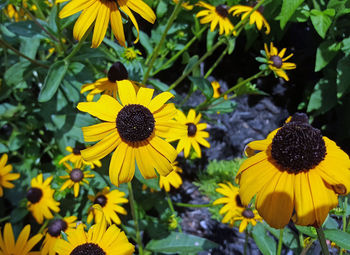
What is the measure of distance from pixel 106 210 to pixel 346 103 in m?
1.91

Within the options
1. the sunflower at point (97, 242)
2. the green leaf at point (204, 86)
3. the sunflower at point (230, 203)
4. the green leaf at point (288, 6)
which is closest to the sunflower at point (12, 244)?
the sunflower at point (97, 242)

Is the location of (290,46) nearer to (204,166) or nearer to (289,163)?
(204,166)

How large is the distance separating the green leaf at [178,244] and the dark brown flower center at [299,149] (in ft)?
2.94

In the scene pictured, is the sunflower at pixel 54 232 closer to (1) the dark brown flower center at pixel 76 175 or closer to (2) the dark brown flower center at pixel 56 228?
(2) the dark brown flower center at pixel 56 228

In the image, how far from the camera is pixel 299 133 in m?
0.92

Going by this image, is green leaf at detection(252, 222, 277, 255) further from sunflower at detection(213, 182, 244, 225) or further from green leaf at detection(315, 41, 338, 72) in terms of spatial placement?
green leaf at detection(315, 41, 338, 72)

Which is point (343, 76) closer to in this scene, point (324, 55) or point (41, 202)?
point (324, 55)

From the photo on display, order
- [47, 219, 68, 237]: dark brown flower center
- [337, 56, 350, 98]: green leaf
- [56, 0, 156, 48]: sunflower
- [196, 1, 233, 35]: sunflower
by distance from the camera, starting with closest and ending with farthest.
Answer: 1. [56, 0, 156, 48]: sunflower
2. [47, 219, 68, 237]: dark brown flower center
3. [196, 1, 233, 35]: sunflower
4. [337, 56, 350, 98]: green leaf

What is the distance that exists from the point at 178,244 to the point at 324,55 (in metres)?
1.60

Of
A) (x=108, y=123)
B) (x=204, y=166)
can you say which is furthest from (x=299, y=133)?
(x=204, y=166)

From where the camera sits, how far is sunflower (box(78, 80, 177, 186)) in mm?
1017

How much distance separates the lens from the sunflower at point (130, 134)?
1017 millimetres

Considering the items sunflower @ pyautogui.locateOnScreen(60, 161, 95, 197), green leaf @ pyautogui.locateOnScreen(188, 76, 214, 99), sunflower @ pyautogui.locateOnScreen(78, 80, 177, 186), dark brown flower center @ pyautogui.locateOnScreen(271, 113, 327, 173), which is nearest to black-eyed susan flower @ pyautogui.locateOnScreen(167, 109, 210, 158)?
green leaf @ pyautogui.locateOnScreen(188, 76, 214, 99)

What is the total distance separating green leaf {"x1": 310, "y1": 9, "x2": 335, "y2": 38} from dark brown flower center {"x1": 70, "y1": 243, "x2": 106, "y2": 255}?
178 cm
